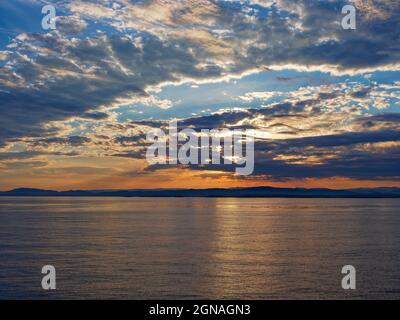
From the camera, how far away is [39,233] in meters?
93.3

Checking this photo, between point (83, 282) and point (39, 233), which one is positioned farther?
point (39, 233)

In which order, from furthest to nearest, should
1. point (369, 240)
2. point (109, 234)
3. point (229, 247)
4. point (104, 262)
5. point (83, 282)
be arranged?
1. point (109, 234)
2. point (369, 240)
3. point (229, 247)
4. point (104, 262)
5. point (83, 282)

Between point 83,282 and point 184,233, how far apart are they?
50.1 m

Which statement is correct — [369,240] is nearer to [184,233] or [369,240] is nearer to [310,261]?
[310,261]

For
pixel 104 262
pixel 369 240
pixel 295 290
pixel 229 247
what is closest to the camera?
pixel 295 290

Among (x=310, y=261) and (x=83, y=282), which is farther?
(x=310, y=261)

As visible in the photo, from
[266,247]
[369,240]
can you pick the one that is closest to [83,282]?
[266,247]

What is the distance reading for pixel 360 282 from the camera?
4700 cm

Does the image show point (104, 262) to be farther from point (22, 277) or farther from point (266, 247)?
point (266, 247)

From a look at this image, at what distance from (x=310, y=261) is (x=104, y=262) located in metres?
26.3

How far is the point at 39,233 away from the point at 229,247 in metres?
42.9

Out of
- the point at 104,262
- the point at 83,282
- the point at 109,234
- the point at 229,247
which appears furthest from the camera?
the point at 109,234
